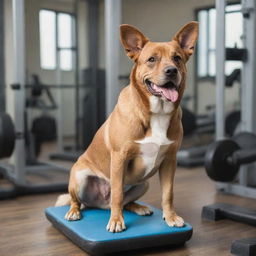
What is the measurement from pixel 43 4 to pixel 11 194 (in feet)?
5.94

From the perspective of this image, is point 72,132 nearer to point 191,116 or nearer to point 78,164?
point 191,116

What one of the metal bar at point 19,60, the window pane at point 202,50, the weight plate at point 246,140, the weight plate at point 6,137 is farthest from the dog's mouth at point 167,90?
the window pane at point 202,50

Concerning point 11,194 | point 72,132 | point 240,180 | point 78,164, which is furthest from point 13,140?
point 72,132

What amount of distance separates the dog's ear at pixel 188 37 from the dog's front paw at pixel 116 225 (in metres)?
0.76

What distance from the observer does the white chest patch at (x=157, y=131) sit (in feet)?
5.59

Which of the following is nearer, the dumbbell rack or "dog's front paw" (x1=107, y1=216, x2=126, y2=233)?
"dog's front paw" (x1=107, y1=216, x2=126, y2=233)

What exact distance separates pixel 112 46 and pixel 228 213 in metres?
1.49

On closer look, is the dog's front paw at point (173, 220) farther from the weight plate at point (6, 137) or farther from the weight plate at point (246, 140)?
the weight plate at point (6, 137)

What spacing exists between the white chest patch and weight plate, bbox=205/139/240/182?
0.73 m

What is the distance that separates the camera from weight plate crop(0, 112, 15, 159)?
2.66 meters

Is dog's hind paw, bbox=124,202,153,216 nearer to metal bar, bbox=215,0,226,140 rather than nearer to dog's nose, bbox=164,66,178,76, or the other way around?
dog's nose, bbox=164,66,178,76

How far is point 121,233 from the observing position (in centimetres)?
170

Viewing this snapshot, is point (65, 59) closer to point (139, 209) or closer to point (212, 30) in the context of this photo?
point (212, 30)

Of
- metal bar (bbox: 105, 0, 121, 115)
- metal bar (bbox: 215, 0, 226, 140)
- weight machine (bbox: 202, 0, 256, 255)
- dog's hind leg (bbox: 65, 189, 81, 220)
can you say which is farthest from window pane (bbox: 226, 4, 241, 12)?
dog's hind leg (bbox: 65, 189, 81, 220)
